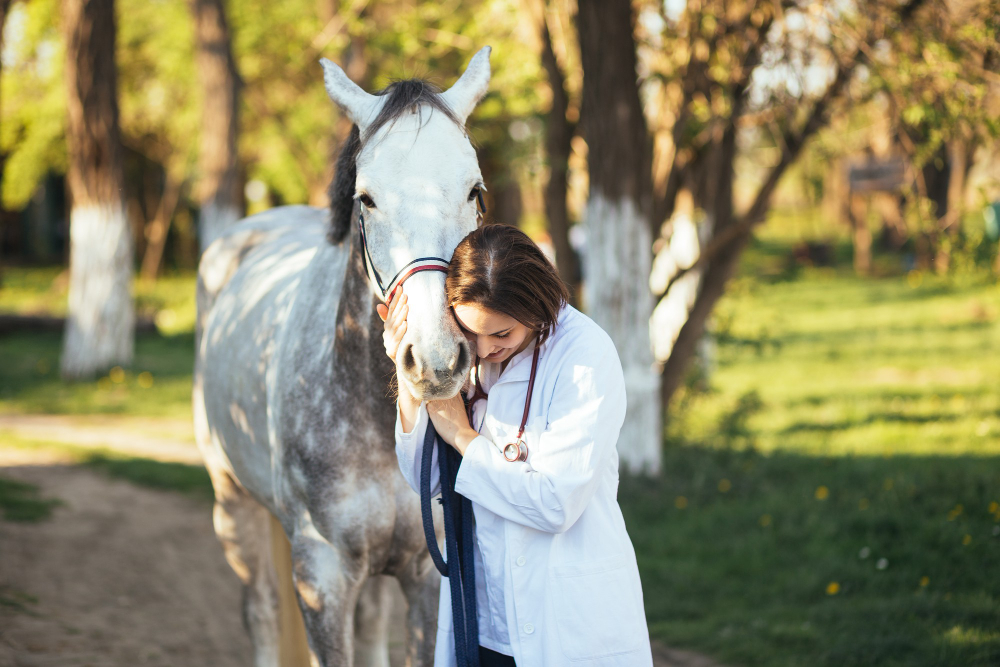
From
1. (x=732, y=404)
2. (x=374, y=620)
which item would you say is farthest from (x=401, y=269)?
(x=732, y=404)

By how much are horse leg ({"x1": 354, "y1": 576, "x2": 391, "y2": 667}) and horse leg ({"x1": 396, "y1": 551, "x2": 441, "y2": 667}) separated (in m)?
0.62

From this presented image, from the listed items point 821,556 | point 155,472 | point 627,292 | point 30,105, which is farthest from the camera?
point 30,105

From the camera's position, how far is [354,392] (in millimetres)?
2434

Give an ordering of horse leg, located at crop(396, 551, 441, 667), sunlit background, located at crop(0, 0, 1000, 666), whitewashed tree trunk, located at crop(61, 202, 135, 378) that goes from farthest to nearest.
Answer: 1. whitewashed tree trunk, located at crop(61, 202, 135, 378)
2. sunlit background, located at crop(0, 0, 1000, 666)
3. horse leg, located at crop(396, 551, 441, 667)

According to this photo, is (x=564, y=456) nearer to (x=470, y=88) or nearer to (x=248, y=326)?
(x=470, y=88)

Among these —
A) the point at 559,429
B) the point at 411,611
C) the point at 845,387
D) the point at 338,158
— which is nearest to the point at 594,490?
the point at 559,429

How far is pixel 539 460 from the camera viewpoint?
73.0 inches

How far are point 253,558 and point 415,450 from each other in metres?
1.98

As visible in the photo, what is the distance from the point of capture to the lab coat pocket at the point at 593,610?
6.15 ft

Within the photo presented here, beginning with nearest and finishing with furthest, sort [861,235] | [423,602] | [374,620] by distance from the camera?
[423,602] < [374,620] < [861,235]

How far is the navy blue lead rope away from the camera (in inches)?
77.9

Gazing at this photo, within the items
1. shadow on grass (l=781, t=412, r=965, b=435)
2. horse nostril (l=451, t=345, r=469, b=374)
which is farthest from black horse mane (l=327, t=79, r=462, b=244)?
shadow on grass (l=781, t=412, r=965, b=435)

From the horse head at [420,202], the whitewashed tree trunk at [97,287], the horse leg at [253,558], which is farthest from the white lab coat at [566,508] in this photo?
the whitewashed tree trunk at [97,287]

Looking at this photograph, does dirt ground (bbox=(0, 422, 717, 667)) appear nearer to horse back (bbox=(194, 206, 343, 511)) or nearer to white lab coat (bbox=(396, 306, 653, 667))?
horse back (bbox=(194, 206, 343, 511))
